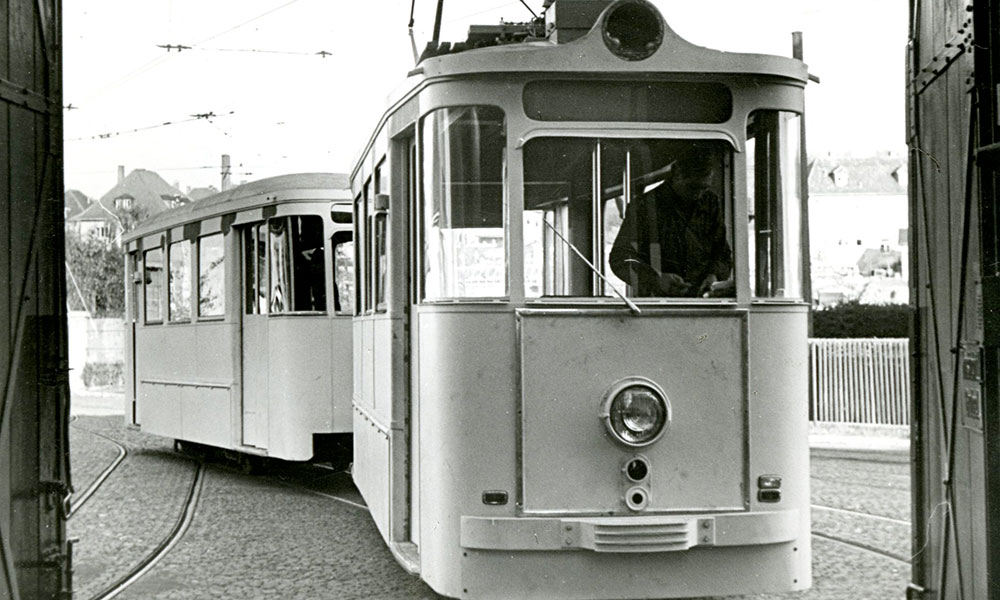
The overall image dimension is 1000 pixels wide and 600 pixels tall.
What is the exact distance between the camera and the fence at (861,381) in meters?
17.0

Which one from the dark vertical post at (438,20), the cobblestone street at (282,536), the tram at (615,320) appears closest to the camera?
the tram at (615,320)

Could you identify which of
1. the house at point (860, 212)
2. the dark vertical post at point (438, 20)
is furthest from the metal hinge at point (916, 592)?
the house at point (860, 212)

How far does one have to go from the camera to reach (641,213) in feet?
18.5

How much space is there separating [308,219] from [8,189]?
6.42 m

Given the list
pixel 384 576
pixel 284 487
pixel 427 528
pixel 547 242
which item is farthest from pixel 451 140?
pixel 284 487

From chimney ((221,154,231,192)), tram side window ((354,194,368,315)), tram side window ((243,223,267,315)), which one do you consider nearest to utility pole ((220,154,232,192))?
chimney ((221,154,231,192))

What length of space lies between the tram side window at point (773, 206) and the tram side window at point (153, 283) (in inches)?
404

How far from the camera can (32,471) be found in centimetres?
503

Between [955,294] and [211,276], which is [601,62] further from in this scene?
[211,276]

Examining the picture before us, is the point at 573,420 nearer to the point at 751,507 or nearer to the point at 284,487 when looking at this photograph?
the point at 751,507

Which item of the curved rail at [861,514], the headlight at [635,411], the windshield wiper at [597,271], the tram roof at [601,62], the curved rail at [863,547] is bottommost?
the curved rail at [861,514]

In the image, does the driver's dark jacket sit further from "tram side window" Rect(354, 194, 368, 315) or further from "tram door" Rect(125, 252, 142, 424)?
"tram door" Rect(125, 252, 142, 424)

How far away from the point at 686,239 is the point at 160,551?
16.9 feet

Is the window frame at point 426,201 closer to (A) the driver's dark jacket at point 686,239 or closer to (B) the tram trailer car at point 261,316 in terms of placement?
(A) the driver's dark jacket at point 686,239
